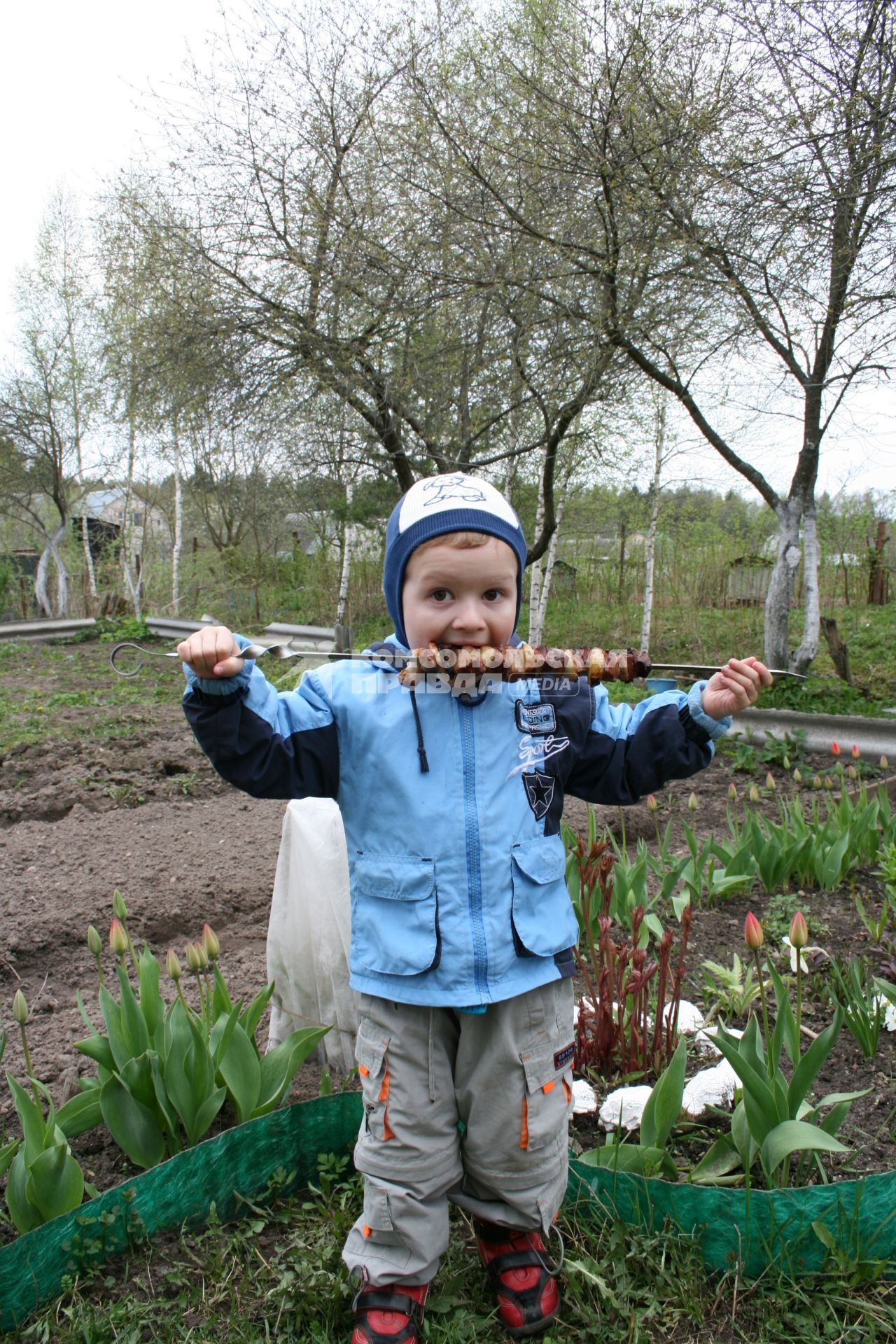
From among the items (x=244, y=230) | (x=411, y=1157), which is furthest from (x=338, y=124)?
(x=411, y=1157)

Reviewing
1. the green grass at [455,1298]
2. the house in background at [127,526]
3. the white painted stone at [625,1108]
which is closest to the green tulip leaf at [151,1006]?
the green grass at [455,1298]

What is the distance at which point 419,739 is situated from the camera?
172 centimetres

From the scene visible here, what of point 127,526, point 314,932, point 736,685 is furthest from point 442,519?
point 127,526

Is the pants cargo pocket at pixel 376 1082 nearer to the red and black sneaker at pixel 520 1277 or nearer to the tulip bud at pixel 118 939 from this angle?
the red and black sneaker at pixel 520 1277

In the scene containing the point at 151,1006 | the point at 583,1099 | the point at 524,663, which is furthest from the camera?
the point at 583,1099

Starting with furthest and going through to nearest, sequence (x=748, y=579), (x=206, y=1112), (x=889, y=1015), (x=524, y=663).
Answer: (x=748, y=579) → (x=889, y=1015) → (x=206, y=1112) → (x=524, y=663)

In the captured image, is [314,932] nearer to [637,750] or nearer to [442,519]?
[637,750]

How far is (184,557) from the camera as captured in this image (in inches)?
958

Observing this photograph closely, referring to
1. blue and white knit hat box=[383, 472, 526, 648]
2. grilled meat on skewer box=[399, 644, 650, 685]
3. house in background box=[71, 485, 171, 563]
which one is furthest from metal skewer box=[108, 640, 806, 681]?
house in background box=[71, 485, 171, 563]

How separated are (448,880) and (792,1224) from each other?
94 cm

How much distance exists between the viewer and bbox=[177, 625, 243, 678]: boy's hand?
4.97ft

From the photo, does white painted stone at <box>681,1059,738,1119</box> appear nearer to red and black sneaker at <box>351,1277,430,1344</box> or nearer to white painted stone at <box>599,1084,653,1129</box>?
white painted stone at <box>599,1084,653,1129</box>

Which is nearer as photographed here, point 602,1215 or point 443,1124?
point 443,1124

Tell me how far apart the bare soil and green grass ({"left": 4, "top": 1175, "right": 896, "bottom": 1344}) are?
0.30 metres
